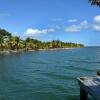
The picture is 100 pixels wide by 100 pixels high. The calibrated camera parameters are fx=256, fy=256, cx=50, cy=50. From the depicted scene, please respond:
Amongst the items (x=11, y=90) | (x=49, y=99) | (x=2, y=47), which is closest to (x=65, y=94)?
(x=49, y=99)

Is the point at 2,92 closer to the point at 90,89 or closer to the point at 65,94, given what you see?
the point at 65,94

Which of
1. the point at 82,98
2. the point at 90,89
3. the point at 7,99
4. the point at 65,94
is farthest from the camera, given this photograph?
the point at 65,94

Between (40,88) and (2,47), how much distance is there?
158m

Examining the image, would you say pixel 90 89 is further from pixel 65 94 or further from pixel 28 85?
pixel 28 85

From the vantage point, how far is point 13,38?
196m

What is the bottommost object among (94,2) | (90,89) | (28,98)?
(28,98)

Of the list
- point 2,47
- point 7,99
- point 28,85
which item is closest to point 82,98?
point 7,99

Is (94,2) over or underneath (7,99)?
over

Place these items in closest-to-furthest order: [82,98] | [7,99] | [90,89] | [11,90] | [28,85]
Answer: [90,89] < [82,98] < [7,99] < [11,90] < [28,85]

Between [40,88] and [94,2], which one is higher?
[94,2]

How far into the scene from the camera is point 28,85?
33875 mm

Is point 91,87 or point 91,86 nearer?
point 91,87

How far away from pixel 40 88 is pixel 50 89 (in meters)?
1.44

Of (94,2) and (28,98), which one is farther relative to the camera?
(28,98)
